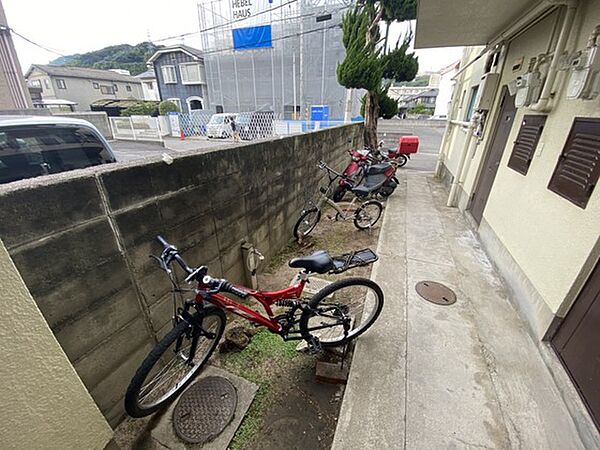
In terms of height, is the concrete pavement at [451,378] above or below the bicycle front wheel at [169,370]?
below

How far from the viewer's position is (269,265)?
11.6ft

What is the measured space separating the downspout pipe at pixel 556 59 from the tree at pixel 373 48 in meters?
5.24

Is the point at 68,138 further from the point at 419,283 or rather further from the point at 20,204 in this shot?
the point at 419,283

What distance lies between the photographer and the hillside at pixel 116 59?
131 ft

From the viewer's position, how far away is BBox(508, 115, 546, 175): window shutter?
285 centimetres

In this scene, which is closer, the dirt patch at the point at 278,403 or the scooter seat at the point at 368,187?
the dirt patch at the point at 278,403

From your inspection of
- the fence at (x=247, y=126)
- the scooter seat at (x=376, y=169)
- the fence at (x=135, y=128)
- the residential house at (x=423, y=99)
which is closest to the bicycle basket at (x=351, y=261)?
the scooter seat at (x=376, y=169)

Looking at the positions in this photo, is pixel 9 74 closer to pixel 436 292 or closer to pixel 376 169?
pixel 376 169

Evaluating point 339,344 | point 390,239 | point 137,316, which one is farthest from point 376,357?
point 390,239

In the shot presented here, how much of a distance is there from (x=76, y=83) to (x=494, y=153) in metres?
37.6

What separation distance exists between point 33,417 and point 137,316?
750 mm

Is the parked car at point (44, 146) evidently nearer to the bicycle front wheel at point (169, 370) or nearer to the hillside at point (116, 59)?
the bicycle front wheel at point (169, 370)

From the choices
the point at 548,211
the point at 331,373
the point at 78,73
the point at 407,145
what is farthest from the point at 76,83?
the point at 548,211

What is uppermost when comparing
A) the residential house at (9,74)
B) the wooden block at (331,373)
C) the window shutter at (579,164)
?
the residential house at (9,74)
